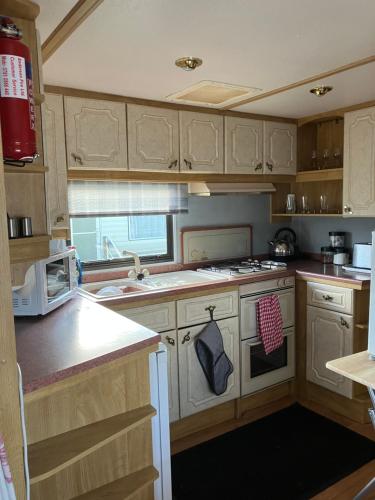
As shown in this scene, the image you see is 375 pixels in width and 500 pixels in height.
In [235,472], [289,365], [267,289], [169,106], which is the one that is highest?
[169,106]

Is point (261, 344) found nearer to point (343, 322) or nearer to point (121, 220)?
point (343, 322)

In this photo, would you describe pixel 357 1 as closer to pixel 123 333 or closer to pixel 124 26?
pixel 124 26

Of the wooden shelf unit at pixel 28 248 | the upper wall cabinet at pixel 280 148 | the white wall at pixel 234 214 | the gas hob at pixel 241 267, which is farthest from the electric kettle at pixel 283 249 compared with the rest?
the wooden shelf unit at pixel 28 248

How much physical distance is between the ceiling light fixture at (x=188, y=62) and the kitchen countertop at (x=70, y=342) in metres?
1.19

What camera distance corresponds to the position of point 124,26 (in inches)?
59.4

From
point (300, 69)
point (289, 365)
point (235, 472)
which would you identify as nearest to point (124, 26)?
point (300, 69)

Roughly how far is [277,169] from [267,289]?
0.96m

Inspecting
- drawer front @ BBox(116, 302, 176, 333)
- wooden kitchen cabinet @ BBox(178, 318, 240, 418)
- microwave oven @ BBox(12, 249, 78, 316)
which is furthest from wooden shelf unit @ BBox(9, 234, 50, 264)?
wooden kitchen cabinet @ BBox(178, 318, 240, 418)

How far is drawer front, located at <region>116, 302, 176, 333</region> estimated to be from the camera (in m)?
2.36

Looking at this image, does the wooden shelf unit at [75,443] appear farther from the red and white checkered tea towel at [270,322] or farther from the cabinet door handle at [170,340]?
the red and white checkered tea towel at [270,322]

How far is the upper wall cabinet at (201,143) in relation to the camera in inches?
106

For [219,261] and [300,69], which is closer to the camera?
[300,69]

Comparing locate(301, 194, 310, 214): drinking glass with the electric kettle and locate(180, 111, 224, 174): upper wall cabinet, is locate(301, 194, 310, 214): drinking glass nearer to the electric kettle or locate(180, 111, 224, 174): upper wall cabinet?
the electric kettle

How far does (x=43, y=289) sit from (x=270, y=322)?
1.60 metres
